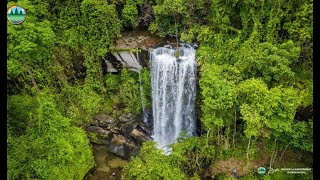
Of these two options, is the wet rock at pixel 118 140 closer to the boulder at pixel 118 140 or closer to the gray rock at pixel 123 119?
the boulder at pixel 118 140

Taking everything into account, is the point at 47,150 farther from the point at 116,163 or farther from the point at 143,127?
the point at 143,127

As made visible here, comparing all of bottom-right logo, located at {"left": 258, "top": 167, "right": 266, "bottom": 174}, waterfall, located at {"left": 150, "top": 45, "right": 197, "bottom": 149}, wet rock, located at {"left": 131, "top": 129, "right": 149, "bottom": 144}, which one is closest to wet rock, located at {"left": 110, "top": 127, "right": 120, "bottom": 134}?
wet rock, located at {"left": 131, "top": 129, "right": 149, "bottom": 144}

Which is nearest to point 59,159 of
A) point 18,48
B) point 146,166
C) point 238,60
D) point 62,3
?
point 146,166

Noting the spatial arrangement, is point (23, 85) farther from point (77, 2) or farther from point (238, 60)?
point (238, 60)

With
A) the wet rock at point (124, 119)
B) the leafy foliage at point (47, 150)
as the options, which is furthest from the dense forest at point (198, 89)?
the wet rock at point (124, 119)

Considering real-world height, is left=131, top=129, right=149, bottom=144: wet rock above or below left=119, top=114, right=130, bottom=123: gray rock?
below

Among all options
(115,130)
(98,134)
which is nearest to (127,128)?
(115,130)

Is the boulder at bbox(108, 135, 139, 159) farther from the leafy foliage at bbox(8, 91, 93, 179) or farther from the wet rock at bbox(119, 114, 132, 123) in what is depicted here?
the leafy foliage at bbox(8, 91, 93, 179)
